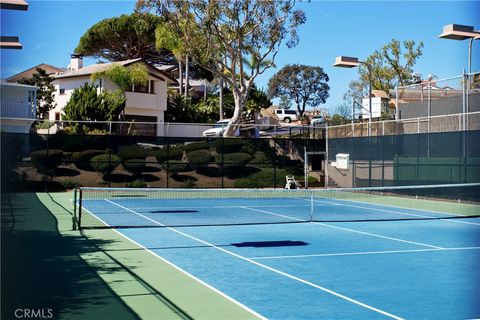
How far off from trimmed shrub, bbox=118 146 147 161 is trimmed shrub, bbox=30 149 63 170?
2.88 metres

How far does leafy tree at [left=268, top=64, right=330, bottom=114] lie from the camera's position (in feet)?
275

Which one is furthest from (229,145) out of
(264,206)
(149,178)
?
(264,206)

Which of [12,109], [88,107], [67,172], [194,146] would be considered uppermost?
[88,107]

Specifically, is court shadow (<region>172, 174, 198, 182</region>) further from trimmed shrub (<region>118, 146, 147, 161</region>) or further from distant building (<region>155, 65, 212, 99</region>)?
distant building (<region>155, 65, 212, 99</region>)

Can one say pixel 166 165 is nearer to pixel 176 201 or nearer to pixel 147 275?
pixel 176 201

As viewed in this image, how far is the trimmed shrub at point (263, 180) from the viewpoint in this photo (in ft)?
102

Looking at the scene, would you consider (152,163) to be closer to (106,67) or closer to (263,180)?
(263,180)

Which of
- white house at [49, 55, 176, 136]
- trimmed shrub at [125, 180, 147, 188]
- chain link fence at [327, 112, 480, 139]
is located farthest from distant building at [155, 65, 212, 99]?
chain link fence at [327, 112, 480, 139]

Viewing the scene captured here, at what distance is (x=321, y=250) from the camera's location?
11.9m

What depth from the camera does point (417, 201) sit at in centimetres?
2452

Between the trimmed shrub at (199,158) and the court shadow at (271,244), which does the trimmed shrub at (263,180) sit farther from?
the court shadow at (271,244)

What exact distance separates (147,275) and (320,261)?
3.21 metres

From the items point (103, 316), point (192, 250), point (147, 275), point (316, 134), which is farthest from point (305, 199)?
point (103, 316)

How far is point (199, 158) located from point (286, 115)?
42477 millimetres
